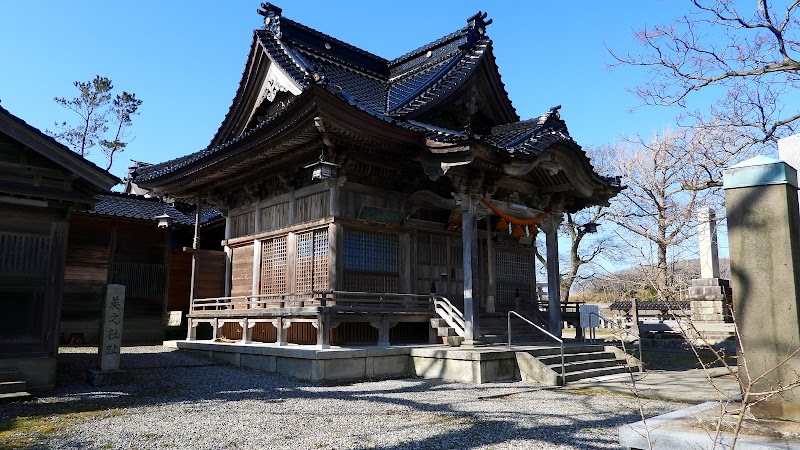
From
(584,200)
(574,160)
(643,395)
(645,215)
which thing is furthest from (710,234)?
(643,395)

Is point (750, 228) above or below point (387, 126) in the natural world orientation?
below

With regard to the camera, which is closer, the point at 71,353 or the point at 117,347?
the point at 117,347

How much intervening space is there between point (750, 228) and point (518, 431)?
136 inches

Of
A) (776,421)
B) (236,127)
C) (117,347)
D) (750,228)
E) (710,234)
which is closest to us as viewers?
(776,421)

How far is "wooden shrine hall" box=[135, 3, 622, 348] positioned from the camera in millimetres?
11609

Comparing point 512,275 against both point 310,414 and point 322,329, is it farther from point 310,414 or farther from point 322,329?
point 310,414

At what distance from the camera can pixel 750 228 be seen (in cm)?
448

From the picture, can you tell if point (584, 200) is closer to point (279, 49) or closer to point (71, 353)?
point (279, 49)

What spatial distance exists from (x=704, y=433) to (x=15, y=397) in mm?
8964

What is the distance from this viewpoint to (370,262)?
13133 millimetres

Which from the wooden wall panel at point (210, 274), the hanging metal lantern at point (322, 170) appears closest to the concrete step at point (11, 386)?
the hanging metal lantern at point (322, 170)

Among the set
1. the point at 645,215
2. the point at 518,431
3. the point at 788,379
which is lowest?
the point at 518,431

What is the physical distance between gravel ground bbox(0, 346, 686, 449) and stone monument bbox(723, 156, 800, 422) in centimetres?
197

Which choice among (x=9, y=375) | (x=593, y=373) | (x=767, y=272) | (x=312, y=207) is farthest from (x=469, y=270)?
(x=9, y=375)
